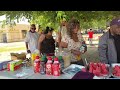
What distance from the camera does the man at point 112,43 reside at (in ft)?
9.44

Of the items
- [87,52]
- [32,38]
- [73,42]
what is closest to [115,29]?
[73,42]

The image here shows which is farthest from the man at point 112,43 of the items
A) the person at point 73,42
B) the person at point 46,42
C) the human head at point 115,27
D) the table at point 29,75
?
the person at point 46,42

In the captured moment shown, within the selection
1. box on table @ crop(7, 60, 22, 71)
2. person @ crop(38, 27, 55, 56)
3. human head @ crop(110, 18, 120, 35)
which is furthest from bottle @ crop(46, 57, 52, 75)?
person @ crop(38, 27, 55, 56)

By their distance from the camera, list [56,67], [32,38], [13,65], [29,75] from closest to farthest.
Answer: [56,67] < [29,75] < [13,65] < [32,38]

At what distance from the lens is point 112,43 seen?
113 inches

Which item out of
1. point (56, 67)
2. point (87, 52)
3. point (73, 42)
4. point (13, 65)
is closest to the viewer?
point (56, 67)

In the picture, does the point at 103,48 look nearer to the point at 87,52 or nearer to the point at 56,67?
the point at 56,67

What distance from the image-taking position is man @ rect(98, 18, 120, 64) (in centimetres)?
288

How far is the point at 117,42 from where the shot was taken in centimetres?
290

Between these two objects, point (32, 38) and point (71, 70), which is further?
point (32, 38)

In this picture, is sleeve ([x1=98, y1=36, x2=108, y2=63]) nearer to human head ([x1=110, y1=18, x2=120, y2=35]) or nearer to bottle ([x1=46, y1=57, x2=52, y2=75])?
human head ([x1=110, y1=18, x2=120, y2=35])

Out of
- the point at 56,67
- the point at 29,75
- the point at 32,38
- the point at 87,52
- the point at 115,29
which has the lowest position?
the point at 87,52

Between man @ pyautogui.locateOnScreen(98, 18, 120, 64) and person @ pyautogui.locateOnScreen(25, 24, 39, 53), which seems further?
person @ pyautogui.locateOnScreen(25, 24, 39, 53)
